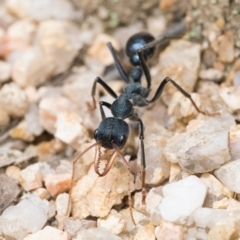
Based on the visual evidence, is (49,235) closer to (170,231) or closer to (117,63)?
(170,231)

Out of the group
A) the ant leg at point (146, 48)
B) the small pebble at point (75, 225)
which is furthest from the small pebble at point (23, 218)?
the ant leg at point (146, 48)

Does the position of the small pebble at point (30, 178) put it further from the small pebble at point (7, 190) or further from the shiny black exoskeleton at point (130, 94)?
the shiny black exoskeleton at point (130, 94)

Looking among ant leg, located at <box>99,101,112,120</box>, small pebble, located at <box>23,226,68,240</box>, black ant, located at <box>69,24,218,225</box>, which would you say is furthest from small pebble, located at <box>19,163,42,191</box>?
ant leg, located at <box>99,101,112,120</box>

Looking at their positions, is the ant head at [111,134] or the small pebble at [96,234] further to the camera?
the ant head at [111,134]

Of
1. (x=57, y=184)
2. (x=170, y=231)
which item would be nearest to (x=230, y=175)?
(x=170, y=231)

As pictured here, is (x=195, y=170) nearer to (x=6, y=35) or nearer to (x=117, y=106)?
(x=117, y=106)

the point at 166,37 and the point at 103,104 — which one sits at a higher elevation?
the point at 166,37
